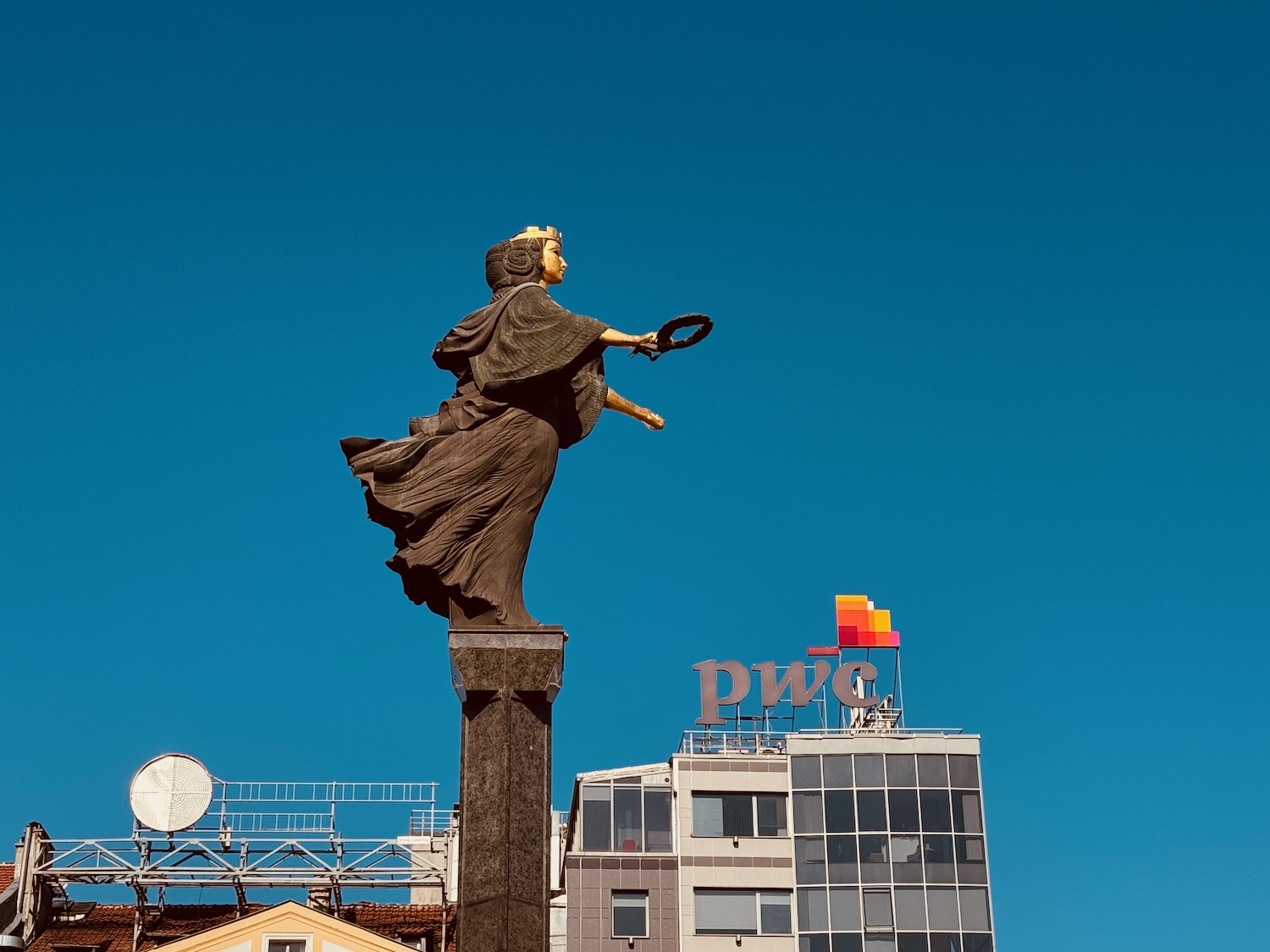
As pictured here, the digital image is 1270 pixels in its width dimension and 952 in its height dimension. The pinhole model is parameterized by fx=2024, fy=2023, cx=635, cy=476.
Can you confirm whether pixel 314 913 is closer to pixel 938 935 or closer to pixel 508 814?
pixel 938 935

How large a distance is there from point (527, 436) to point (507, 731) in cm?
254

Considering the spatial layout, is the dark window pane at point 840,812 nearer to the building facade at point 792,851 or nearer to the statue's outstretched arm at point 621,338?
the building facade at point 792,851

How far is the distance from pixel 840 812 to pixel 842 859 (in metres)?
1.80

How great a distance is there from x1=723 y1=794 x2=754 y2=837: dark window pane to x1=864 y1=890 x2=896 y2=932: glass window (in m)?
5.24

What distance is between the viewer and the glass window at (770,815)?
78250mm

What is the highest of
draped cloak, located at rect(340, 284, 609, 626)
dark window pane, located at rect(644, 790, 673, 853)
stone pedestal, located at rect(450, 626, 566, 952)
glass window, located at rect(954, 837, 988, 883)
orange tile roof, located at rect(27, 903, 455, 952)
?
dark window pane, located at rect(644, 790, 673, 853)

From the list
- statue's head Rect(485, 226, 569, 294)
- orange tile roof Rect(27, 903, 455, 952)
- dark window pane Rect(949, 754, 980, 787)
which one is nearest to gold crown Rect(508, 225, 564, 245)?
statue's head Rect(485, 226, 569, 294)

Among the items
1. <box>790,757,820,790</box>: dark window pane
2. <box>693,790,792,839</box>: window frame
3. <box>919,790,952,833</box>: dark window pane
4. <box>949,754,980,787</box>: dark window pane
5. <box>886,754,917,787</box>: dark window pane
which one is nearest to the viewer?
<box>919,790,952,833</box>: dark window pane

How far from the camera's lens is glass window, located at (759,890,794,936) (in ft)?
252

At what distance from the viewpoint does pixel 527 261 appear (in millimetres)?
17766

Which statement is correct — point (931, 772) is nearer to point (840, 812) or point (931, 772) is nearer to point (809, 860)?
point (840, 812)

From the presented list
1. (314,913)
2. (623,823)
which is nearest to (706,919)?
(623,823)

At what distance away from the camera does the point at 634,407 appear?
720 inches

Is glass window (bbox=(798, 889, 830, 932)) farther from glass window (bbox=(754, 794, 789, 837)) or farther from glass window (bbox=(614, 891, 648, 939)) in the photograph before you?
A: glass window (bbox=(614, 891, 648, 939))
